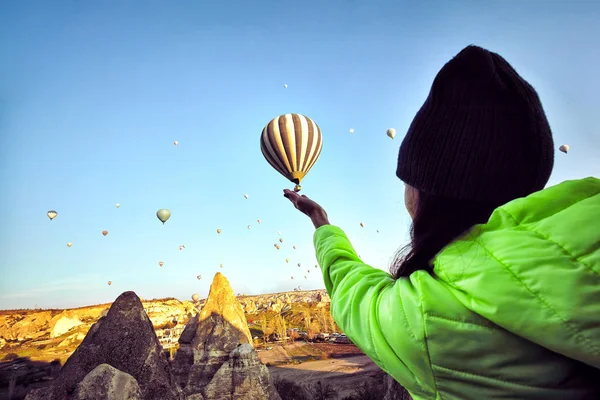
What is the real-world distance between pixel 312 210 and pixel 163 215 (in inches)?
634

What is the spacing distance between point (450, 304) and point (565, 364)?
0.21 m

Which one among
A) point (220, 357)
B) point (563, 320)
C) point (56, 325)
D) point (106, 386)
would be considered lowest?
point (56, 325)

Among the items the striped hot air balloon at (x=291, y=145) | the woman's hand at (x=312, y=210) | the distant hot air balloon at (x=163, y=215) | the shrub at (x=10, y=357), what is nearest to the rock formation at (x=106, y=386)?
the woman's hand at (x=312, y=210)

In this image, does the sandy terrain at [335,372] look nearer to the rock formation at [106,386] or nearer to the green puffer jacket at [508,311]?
the rock formation at [106,386]

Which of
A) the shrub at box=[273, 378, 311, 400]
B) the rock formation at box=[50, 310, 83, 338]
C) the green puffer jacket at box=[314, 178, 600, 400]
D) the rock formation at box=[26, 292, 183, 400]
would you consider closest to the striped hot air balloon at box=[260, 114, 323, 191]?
the rock formation at box=[26, 292, 183, 400]

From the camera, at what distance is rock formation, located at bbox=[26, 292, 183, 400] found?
477cm

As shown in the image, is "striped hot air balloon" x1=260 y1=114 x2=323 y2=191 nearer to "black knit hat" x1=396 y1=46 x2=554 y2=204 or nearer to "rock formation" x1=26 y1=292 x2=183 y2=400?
"rock formation" x1=26 y1=292 x2=183 y2=400

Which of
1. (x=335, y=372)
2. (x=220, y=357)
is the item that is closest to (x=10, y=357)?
(x=335, y=372)

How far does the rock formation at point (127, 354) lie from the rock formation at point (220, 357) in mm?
2248

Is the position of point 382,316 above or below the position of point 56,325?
above

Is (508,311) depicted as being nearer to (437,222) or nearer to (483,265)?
(483,265)

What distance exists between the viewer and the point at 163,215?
16.4 metres

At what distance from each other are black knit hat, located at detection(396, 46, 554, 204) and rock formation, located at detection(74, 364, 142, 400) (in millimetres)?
4053

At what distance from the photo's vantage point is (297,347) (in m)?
30.0
